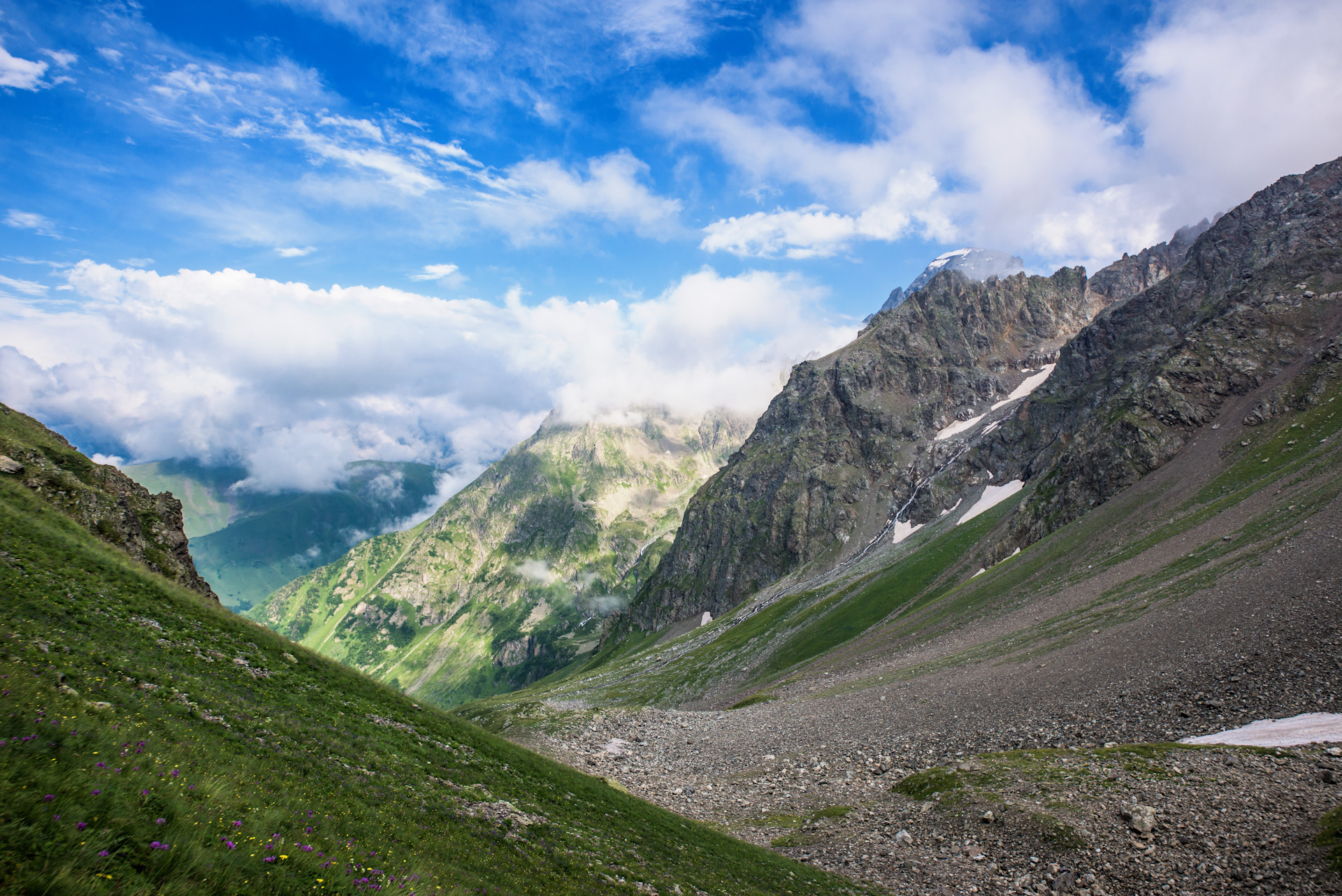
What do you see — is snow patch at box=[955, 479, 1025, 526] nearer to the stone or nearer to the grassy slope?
the stone

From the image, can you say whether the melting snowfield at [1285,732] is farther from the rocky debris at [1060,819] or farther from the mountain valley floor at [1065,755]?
the rocky debris at [1060,819]

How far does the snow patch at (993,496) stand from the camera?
18200 centimetres

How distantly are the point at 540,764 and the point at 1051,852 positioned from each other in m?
25.5

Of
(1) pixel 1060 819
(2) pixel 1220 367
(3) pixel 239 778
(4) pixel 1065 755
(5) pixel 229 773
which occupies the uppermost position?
(2) pixel 1220 367

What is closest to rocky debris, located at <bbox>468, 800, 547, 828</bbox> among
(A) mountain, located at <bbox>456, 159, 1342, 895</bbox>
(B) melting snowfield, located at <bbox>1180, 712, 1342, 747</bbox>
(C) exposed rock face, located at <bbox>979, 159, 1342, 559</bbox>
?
(A) mountain, located at <bbox>456, 159, 1342, 895</bbox>

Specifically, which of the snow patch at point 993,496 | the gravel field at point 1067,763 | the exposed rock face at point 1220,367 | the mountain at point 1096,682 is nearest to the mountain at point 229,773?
the gravel field at point 1067,763

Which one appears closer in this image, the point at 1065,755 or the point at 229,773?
the point at 229,773

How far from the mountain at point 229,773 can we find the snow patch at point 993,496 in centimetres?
17777

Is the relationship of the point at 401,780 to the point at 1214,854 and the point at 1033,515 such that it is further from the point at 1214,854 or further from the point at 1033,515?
the point at 1033,515

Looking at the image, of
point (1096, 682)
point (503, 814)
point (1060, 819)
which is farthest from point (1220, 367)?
point (503, 814)

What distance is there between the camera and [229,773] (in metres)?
13.8

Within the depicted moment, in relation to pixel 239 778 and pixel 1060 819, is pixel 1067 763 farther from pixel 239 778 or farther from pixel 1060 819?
pixel 239 778

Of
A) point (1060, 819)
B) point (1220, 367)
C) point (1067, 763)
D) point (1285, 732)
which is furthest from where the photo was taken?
point (1220, 367)

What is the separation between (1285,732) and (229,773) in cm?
4550
